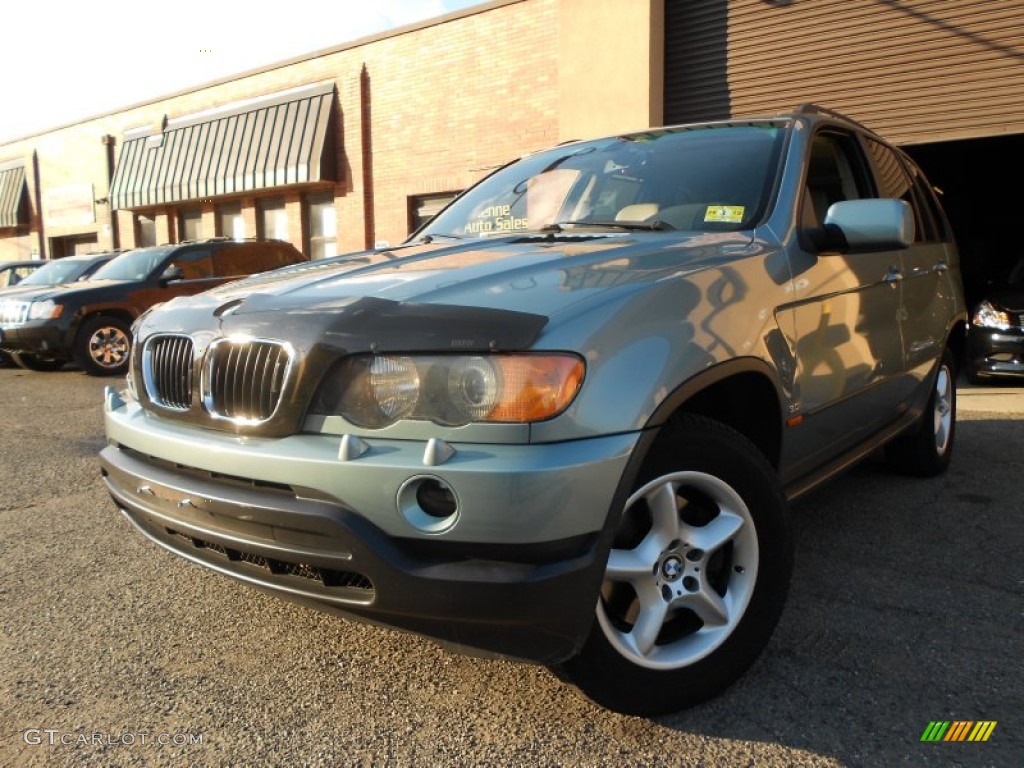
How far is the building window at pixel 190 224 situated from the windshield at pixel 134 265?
9.12 meters

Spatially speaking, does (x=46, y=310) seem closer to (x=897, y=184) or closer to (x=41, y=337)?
(x=41, y=337)

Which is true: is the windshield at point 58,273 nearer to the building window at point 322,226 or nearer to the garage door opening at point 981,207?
the building window at point 322,226

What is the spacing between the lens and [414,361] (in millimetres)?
1942

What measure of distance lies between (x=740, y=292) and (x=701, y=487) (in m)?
0.62

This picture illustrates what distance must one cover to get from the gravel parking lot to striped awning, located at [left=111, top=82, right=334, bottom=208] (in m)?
13.0

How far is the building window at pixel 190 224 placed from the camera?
64.7ft

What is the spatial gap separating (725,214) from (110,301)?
9.02m

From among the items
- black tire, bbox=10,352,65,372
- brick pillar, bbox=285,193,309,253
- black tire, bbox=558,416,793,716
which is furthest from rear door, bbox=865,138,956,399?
brick pillar, bbox=285,193,309,253

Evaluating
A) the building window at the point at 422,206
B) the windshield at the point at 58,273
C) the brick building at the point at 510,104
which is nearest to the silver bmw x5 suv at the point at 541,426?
the brick building at the point at 510,104

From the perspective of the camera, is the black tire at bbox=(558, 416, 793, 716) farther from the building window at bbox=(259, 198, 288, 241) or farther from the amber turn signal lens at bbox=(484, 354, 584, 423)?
the building window at bbox=(259, 198, 288, 241)

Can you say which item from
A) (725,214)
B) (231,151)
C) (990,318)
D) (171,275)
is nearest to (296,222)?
(231,151)

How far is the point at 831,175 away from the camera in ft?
11.8

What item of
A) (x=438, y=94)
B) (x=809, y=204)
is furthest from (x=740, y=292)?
(x=438, y=94)

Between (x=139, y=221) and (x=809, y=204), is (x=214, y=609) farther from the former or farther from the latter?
(x=139, y=221)
